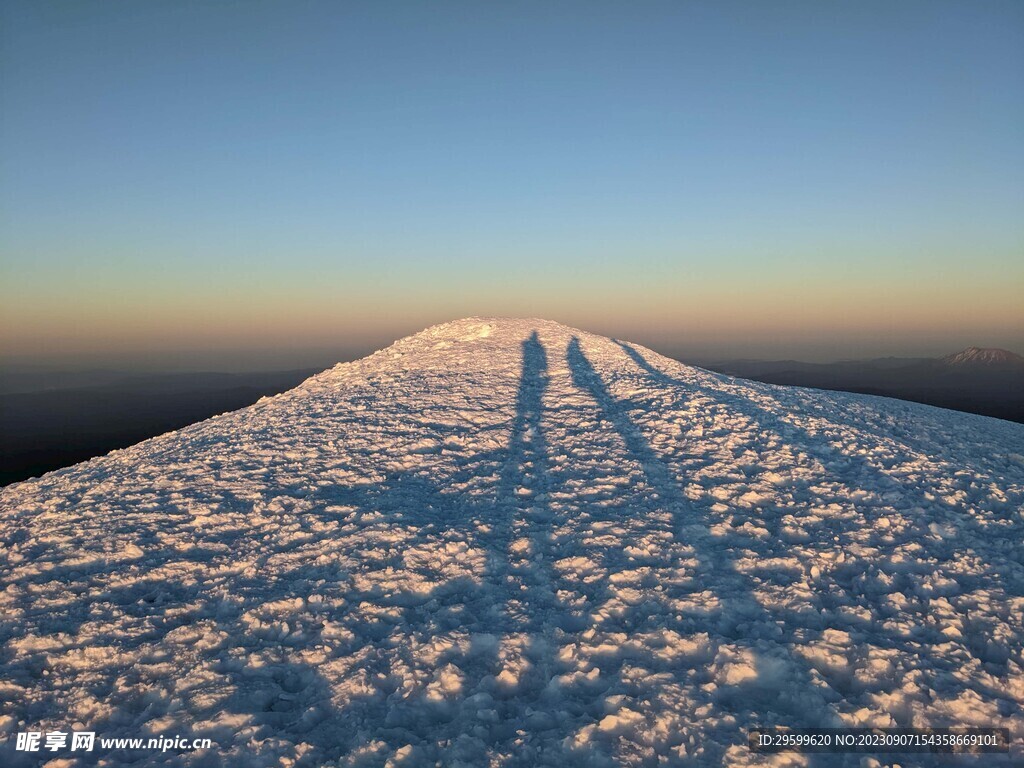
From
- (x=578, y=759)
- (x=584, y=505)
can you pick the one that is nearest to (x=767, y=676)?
(x=578, y=759)

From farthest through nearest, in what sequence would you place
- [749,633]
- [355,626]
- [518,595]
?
[518,595] → [355,626] → [749,633]

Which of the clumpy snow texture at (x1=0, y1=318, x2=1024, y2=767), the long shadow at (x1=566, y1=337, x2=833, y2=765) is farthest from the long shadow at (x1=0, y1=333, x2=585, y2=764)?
the long shadow at (x1=566, y1=337, x2=833, y2=765)

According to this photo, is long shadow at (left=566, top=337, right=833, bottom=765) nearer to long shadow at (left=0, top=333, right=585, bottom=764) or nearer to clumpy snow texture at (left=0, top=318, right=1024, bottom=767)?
clumpy snow texture at (left=0, top=318, right=1024, bottom=767)

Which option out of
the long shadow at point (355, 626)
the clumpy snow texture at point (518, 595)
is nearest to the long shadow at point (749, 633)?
the clumpy snow texture at point (518, 595)

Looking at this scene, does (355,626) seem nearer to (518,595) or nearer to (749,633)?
(518,595)

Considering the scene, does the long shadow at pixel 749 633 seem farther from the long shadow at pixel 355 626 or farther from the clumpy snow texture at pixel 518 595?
the long shadow at pixel 355 626

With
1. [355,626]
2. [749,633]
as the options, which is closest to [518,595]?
[355,626]
